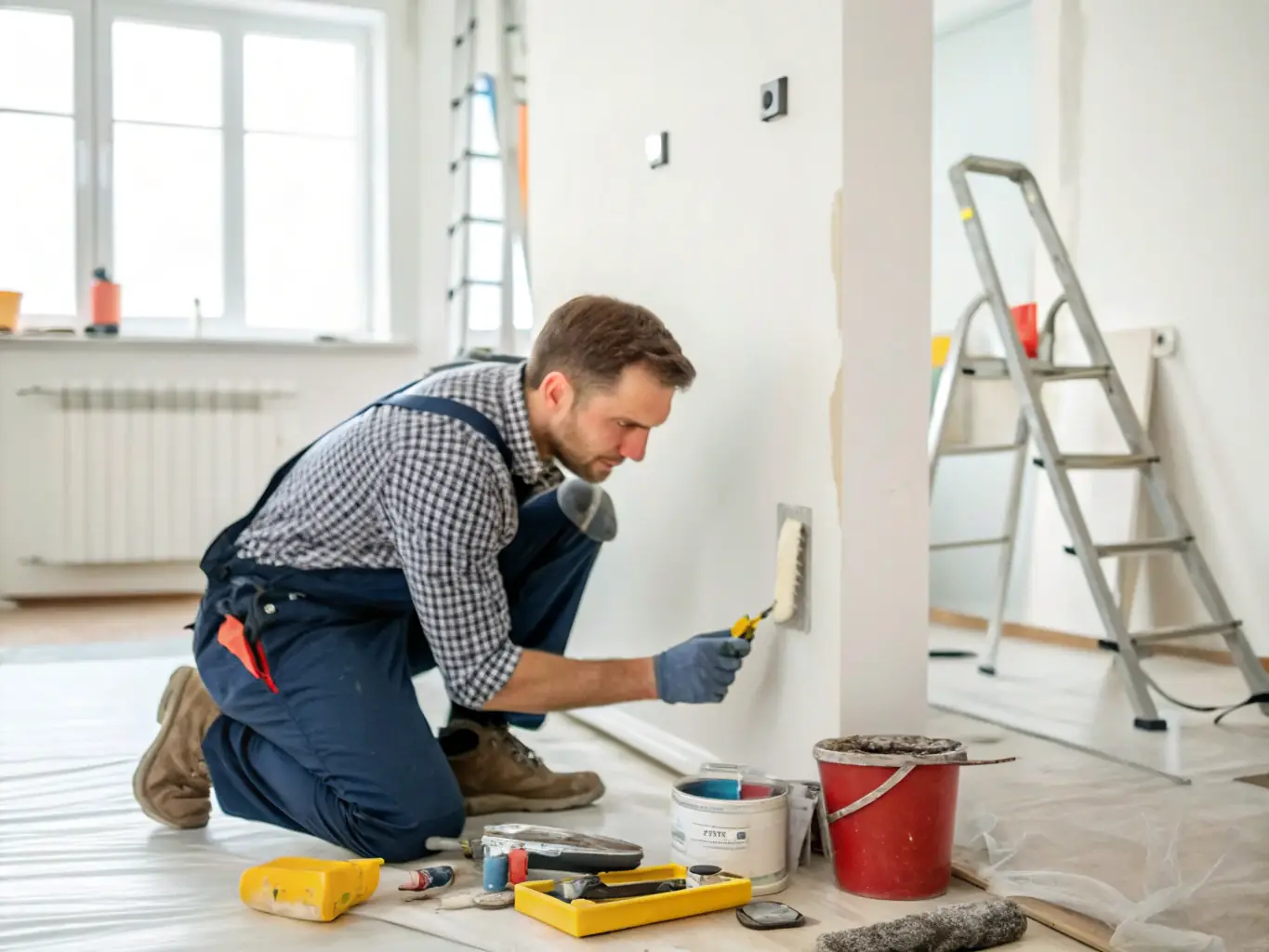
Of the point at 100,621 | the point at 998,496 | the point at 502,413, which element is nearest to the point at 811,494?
the point at 502,413

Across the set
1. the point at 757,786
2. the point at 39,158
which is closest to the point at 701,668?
the point at 757,786

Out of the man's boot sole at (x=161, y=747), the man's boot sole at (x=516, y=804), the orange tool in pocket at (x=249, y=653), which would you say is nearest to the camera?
the orange tool in pocket at (x=249, y=653)

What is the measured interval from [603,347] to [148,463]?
3.58 metres

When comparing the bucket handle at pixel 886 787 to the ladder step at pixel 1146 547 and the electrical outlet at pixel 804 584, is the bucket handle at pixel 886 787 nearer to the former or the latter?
the electrical outlet at pixel 804 584

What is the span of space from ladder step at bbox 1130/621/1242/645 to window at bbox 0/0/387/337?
3709 millimetres

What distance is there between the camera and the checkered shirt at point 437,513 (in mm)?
1744

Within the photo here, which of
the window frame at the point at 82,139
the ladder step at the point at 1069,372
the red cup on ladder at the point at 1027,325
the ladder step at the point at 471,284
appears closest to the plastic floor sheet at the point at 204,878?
the ladder step at the point at 1069,372

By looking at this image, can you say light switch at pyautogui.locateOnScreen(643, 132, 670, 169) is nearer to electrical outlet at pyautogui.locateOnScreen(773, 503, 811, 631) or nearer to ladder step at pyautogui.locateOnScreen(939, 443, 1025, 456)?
electrical outlet at pyautogui.locateOnScreen(773, 503, 811, 631)

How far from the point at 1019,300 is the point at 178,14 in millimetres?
3621

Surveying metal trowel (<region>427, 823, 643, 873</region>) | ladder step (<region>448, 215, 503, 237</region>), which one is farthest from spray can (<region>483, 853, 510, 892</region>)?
ladder step (<region>448, 215, 503, 237</region>)

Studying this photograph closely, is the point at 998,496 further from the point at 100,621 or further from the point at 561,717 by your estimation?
the point at 100,621

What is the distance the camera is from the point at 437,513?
1.73 meters

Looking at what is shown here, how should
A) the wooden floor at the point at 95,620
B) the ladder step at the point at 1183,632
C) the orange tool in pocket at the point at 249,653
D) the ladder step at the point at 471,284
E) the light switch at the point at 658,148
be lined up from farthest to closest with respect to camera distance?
the ladder step at the point at 471,284, the wooden floor at the point at 95,620, the ladder step at the point at 1183,632, the light switch at the point at 658,148, the orange tool in pocket at the point at 249,653

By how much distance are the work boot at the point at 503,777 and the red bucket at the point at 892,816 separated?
0.61 m
